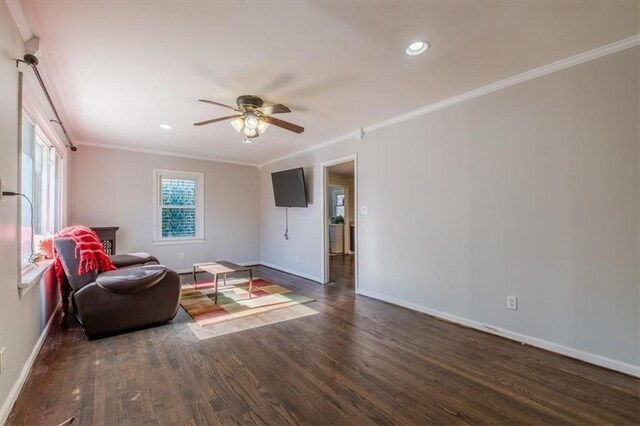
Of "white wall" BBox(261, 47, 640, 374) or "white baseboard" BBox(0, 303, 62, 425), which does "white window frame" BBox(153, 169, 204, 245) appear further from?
"white wall" BBox(261, 47, 640, 374)

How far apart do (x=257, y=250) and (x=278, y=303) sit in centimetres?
314

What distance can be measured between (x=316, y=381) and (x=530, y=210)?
226 centimetres

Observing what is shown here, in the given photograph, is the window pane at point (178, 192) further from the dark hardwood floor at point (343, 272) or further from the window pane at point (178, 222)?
the dark hardwood floor at point (343, 272)

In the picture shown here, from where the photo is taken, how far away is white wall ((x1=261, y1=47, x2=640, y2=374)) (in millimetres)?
2205

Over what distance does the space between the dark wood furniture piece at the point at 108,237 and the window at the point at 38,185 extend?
1.84ft

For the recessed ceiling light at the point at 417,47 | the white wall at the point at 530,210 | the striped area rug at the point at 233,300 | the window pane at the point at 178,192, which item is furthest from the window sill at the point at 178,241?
the recessed ceiling light at the point at 417,47

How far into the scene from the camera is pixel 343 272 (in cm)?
602

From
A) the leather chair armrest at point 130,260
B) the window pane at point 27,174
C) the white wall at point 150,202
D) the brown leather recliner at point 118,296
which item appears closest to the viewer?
the window pane at point 27,174

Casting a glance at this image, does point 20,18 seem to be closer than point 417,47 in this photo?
Yes

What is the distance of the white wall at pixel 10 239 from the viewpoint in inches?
66.9

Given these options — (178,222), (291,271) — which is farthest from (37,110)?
(291,271)

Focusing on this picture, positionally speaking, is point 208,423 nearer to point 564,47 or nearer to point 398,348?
point 398,348

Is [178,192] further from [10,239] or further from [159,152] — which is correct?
[10,239]

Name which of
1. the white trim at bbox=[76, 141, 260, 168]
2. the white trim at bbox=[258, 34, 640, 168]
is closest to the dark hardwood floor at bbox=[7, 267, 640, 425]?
the white trim at bbox=[258, 34, 640, 168]
